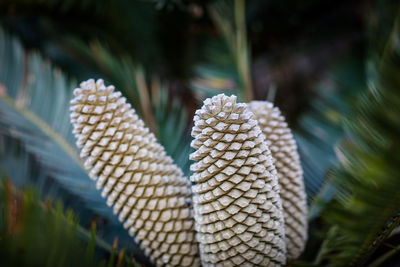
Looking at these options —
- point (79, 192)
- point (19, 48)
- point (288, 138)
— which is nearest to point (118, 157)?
point (288, 138)

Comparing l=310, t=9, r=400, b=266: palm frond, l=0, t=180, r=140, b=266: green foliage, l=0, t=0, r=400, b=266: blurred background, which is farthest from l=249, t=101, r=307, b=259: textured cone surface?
l=0, t=180, r=140, b=266: green foliage

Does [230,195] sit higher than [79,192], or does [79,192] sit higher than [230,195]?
[79,192]

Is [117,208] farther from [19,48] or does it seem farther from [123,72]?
[19,48]

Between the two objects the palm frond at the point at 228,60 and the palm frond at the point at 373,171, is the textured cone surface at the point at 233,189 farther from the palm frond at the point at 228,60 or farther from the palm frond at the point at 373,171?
the palm frond at the point at 228,60

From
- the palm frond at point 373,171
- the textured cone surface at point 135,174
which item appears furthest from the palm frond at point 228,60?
the palm frond at point 373,171

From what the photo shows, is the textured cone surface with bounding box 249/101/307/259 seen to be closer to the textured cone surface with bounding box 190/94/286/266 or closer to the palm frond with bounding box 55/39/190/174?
the textured cone surface with bounding box 190/94/286/266

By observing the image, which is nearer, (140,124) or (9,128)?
(140,124)

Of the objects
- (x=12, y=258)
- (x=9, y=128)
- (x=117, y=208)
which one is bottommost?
(x=12, y=258)

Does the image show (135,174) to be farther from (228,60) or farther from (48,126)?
(228,60)
